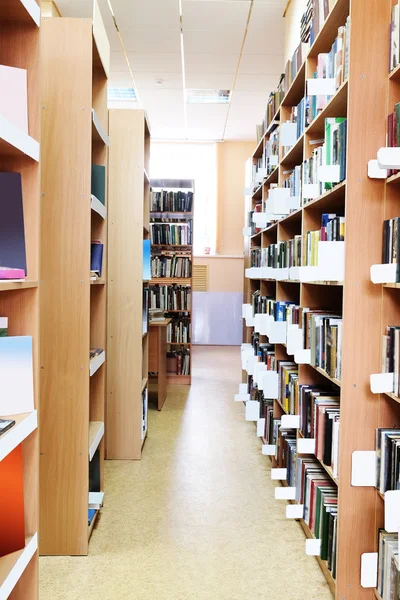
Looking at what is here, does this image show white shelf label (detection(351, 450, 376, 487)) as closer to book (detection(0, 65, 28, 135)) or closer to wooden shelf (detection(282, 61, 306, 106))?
book (detection(0, 65, 28, 135))

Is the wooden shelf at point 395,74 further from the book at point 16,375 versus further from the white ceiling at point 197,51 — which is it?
the white ceiling at point 197,51

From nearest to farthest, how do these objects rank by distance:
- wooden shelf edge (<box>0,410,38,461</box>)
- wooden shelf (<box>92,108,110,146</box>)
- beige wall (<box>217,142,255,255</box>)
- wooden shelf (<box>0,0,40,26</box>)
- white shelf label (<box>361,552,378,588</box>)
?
wooden shelf edge (<box>0,410,38,461</box>), wooden shelf (<box>0,0,40,26</box>), white shelf label (<box>361,552,378,588</box>), wooden shelf (<box>92,108,110,146</box>), beige wall (<box>217,142,255,255</box>)

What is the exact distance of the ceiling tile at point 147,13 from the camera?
4.46m

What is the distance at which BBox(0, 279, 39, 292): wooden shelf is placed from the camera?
3.72 feet

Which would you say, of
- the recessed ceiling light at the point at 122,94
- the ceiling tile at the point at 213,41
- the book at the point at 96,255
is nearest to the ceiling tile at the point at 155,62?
the ceiling tile at the point at 213,41

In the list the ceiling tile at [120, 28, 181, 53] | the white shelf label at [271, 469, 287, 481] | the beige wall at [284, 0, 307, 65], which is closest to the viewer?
the white shelf label at [271, 469, 287, 481]

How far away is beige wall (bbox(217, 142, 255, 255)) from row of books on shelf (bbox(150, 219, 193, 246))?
117 inches

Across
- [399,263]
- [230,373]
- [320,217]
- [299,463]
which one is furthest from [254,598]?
[230,373]

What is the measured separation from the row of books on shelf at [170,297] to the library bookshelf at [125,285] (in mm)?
2579

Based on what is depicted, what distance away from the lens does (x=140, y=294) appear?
3.39 meters

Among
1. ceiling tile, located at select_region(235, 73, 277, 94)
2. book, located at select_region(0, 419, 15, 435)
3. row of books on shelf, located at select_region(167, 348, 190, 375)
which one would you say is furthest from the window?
book, located at select_region(0, 419, 15, 435)

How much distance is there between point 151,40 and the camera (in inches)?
205

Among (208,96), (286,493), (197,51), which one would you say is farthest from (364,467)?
(208,96)

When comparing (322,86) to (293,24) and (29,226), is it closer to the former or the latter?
(29,226)
